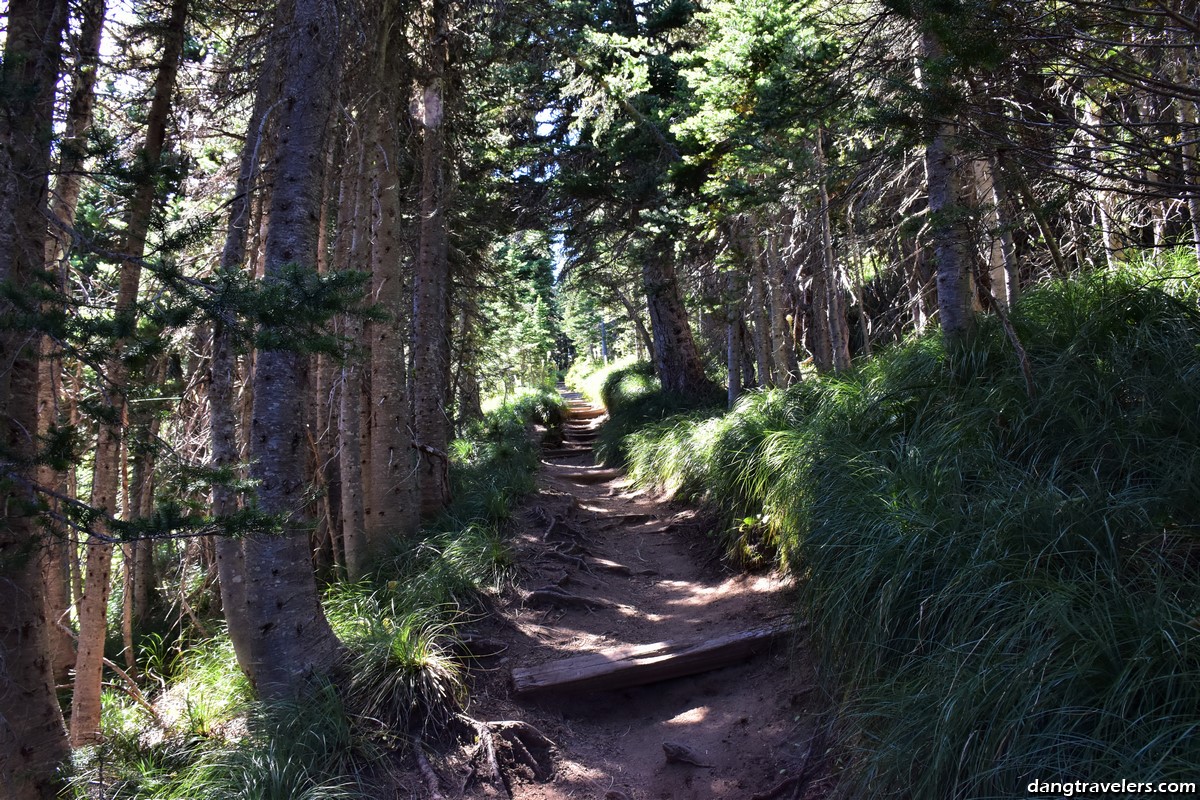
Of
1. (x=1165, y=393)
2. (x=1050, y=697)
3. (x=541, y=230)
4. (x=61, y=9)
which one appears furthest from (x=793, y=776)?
(x=541, y=230)

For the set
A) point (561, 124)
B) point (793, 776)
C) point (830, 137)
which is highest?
point (561, 124)

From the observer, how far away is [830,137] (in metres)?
9.63

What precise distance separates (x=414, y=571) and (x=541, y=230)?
867cm

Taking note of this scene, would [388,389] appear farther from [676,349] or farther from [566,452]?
[566,452]

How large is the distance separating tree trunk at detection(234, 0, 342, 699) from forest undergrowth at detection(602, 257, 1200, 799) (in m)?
3.16

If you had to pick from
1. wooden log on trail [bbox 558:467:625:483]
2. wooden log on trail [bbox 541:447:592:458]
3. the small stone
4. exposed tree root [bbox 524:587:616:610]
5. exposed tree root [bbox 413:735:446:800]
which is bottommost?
the small stone

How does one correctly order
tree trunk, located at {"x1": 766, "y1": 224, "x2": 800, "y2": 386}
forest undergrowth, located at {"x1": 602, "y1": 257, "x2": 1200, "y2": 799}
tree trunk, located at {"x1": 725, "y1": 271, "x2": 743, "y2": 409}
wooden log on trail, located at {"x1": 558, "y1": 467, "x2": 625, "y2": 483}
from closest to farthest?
forest undergrowth, located at {"x1": 602, "y1": 257, "x2": 1200, "y2": 799}
tree trunk, located at {"x1": 766, "y1": 224, "x2": 800, "y2": 386}
tree trunk, located at {"x1": 725, "y1": 271, "x2": 743, "y2": 409}
wooden log on trail, located at {"x1": 558, "y1": 467, "x2": 625, "y2": 483}

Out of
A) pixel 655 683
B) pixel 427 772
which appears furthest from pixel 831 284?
pixel 427 772

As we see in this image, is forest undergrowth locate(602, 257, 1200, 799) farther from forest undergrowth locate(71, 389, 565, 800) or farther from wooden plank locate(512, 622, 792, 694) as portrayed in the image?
forest undergrowth locate(71, 389, 565, 800)

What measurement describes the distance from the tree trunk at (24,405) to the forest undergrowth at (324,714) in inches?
9.9

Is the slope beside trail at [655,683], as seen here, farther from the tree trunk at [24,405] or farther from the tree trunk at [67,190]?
the tree trunk at [67,190]

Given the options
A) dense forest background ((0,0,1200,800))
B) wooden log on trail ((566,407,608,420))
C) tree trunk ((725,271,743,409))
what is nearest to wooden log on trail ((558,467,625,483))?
tree trunk ((725,271,743,409))

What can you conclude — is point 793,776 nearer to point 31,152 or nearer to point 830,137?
point 31,152

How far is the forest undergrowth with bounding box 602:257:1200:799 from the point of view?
240cm
